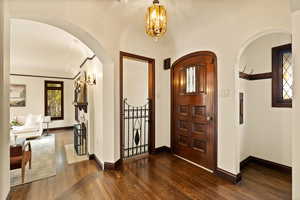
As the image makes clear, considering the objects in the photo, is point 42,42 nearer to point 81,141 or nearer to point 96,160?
point 81,141

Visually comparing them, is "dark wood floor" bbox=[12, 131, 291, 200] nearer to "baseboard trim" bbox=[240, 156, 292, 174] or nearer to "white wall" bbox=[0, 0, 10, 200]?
"baseboard trim" bbox=[240, 156, 292, 174]

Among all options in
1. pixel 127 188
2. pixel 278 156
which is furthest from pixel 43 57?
pixel 278 156

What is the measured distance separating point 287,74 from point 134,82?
3362 millimetres

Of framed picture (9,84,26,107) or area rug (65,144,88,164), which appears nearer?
area rug (65,144,88,164)

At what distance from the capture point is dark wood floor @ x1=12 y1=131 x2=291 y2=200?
2.09 meters

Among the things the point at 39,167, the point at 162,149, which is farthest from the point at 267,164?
the point at 39,167

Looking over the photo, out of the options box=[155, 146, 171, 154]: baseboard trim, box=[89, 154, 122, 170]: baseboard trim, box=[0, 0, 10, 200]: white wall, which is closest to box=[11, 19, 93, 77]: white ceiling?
box=[0, 0, 10, 200]: white wall

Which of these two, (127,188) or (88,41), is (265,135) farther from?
(88,41)

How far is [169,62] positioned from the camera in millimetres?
3783

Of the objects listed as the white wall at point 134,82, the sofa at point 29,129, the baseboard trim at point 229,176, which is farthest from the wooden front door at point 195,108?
the sofa at point 29,129

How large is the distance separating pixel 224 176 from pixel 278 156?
1.24 m

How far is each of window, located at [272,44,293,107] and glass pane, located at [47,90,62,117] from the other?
27.9ft

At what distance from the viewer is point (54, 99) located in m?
7.63

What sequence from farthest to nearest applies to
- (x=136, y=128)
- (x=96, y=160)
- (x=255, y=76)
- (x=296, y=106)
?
(x=136, y=128) → (x=96, y=160) → (x=255, y=76) → (x=296, y=106)
